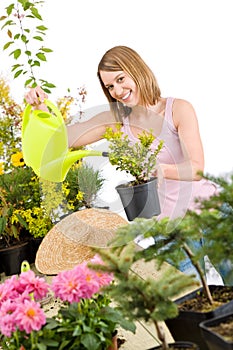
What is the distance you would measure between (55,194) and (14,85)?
90cm

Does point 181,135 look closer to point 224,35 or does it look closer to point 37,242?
point 37,242

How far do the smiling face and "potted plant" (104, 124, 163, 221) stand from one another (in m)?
0.24

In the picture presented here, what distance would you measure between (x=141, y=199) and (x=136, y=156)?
141 mm

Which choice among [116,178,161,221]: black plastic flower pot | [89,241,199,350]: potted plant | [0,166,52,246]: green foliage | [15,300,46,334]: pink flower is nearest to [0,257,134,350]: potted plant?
[15,300,46,334]: pink flower

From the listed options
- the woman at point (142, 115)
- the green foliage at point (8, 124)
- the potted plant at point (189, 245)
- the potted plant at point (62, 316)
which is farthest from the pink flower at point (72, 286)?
the green foliage at point (8, 124)

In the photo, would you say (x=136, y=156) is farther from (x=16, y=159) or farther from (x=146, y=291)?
(x=16, y=159)

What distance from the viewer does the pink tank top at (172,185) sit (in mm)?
1796

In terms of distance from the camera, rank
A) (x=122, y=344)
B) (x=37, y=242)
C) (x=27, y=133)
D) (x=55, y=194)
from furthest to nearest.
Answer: (x=37, y=242)
(x=55, y=194)
(x=27, y=133)
(x=122, y=344)

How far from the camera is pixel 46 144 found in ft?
6.29

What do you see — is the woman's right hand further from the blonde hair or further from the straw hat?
the straw hat

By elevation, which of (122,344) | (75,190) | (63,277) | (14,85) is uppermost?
(14,85)

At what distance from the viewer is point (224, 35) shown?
304cm

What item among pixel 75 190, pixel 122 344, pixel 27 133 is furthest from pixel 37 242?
pixel 122 344

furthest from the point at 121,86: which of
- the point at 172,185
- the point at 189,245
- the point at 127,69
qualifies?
the point at 189,245
